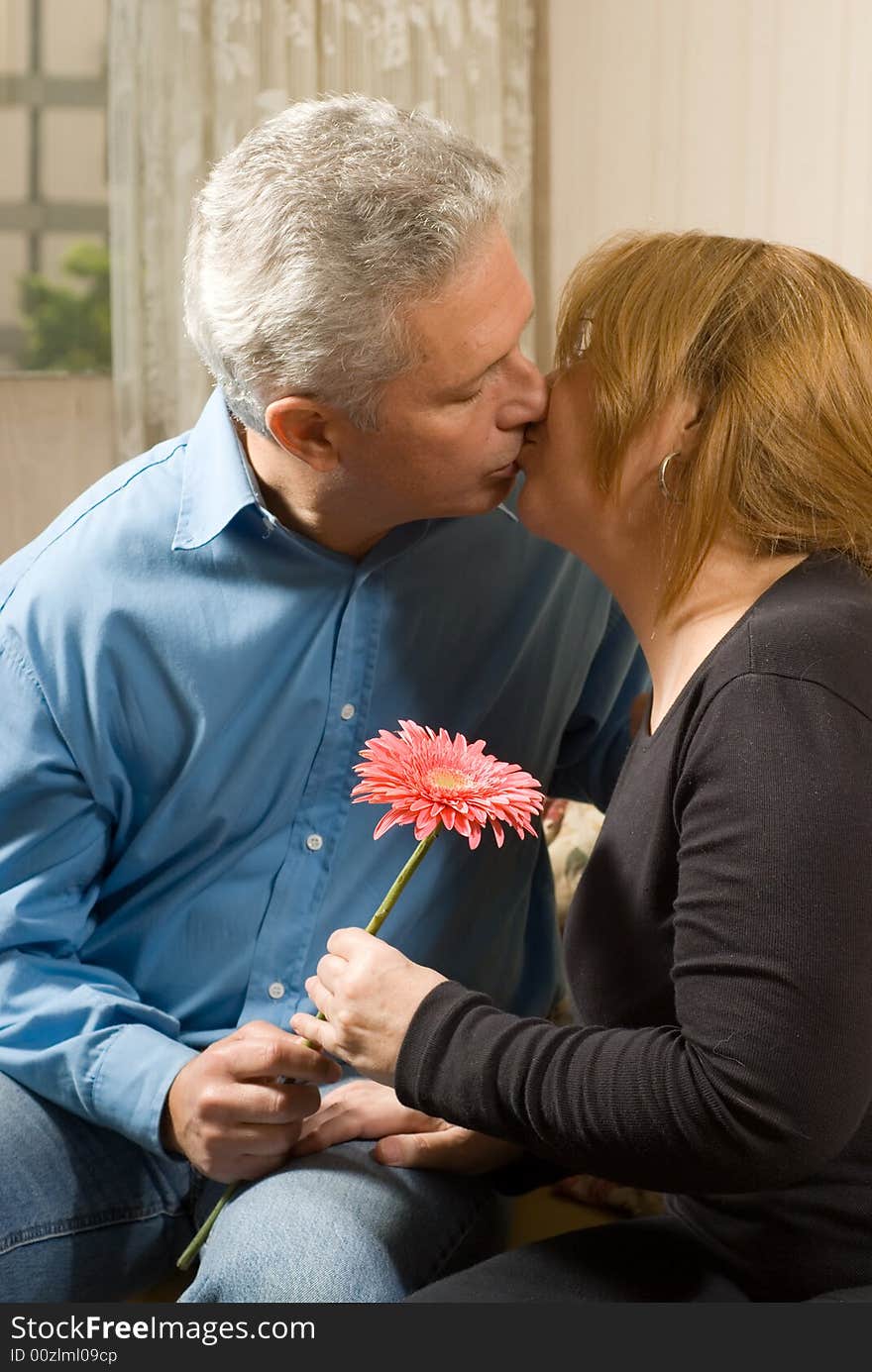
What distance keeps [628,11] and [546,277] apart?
25.5 inches

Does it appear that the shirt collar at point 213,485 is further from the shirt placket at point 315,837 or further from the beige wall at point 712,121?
the beige wall at point 712,121

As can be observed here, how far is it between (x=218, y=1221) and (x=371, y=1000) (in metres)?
0.34

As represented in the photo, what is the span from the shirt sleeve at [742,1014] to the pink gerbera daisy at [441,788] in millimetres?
Result: 126

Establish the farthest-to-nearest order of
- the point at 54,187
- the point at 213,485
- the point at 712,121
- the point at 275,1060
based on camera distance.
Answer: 1. the point at 54,187
2. the point at 712,121
3. the point at 213,485
4. the point at 275,1060

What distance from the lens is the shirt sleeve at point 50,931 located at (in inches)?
51.7

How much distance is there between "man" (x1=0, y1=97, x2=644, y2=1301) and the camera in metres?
1.23

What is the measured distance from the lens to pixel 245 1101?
1.19 metres

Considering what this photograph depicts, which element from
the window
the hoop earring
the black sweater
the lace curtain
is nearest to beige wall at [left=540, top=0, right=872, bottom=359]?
the lace curtain

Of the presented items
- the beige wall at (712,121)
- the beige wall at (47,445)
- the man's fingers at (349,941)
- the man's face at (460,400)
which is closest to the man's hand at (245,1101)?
the man's fingers at (349,941)

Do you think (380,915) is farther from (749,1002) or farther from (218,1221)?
(218,1221)

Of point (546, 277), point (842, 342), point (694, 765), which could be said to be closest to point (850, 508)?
point (842, 342)

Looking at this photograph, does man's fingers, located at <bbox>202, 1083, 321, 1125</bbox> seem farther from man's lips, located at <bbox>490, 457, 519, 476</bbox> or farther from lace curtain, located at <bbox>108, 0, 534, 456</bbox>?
lace curtain, located at <bbox>108, 0, 534, 456</bbox>

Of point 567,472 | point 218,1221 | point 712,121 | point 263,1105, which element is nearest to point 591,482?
point 567,472

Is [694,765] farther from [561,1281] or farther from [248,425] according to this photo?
[248,425]
